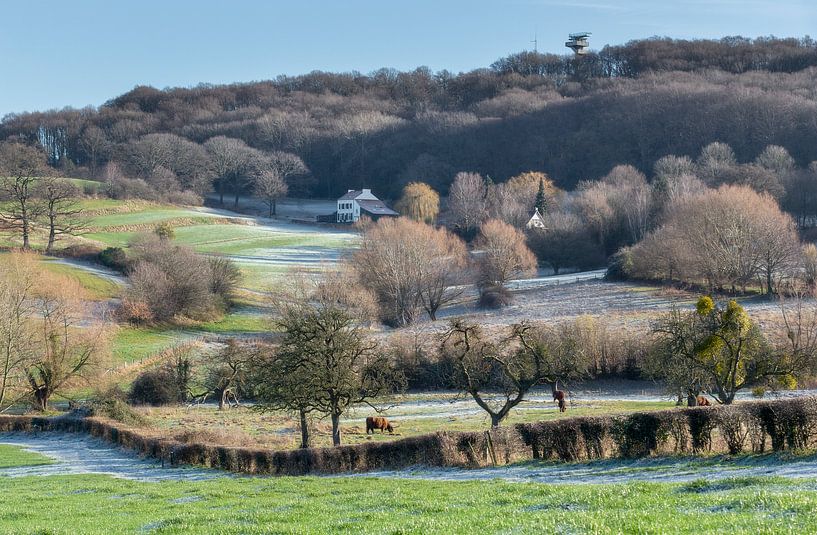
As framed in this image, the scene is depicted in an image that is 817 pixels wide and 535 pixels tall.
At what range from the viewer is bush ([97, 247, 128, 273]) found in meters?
89.7

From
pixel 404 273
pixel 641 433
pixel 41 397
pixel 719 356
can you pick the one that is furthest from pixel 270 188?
pixel 641 433

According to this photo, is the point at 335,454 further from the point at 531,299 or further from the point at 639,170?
the point at 639,170

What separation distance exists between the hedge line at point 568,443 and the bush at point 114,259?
206 ft

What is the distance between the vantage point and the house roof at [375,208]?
151125 mm

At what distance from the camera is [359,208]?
15425cm

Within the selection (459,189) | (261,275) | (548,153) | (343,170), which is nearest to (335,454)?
(261,275)

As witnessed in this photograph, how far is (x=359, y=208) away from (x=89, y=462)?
12283cm

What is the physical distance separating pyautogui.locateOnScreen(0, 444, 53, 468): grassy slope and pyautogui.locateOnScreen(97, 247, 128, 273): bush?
177 ft

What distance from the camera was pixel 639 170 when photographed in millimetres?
151500

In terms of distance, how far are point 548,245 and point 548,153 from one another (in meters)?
74.7

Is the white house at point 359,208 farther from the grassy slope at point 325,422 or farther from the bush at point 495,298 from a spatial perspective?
the grassy slope at point 325,422

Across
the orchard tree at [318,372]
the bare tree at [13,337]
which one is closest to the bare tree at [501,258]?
the bare tree at [13,337]

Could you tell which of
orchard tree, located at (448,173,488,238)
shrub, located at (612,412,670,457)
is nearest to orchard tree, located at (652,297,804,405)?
shrub, located at (612,412,670,457)

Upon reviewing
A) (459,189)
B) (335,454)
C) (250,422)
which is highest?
(459,189)
